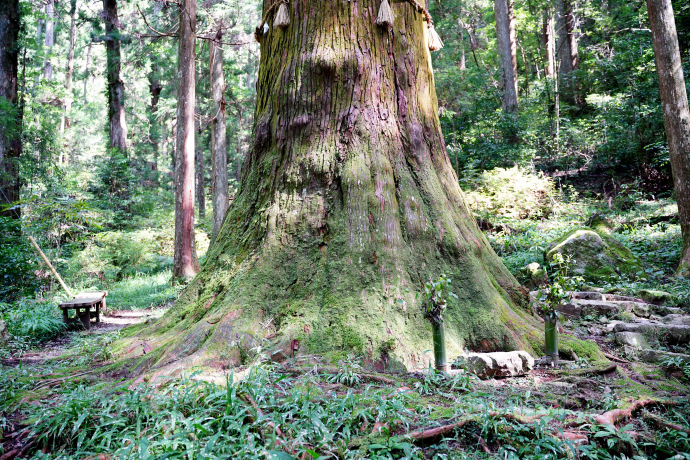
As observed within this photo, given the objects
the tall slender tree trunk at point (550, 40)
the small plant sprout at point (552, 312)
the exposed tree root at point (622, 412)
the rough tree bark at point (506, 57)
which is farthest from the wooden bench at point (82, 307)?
the tall slender tree trunk at point (550, 40)

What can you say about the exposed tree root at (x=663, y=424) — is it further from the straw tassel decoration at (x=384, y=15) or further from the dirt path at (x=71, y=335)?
the dirt path at (x=71, y=335)

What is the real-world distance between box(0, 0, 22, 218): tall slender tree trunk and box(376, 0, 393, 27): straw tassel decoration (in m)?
10.3

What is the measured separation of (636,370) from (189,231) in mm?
8993

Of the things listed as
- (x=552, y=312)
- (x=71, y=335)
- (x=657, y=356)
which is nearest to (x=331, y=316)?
(x=552, y=312)

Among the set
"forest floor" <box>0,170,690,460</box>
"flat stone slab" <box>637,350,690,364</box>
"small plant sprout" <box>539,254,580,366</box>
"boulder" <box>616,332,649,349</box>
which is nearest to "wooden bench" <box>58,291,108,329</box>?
"forest floor" <box>0,170,690,460</box>

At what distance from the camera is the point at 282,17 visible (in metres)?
4.15

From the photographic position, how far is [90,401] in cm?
246

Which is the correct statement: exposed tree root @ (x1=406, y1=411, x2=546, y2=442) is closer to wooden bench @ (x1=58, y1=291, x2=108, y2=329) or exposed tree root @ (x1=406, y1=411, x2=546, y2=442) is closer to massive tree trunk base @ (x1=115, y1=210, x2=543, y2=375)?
massive tree trunk base @ (x1=115, y1=210, x2=543, y2=375)

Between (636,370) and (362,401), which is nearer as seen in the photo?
(362,401)

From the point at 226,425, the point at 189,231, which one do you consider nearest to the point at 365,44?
the point at 226,425

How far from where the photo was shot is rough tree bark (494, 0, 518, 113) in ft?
50.4

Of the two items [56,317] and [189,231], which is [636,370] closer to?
[56,317]

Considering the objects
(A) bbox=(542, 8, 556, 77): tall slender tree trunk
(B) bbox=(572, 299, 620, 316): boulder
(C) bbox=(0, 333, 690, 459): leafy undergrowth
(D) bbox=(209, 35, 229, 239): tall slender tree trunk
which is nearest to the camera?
(C) bbox=(0, 333, 690, 459): leafy undergrowth

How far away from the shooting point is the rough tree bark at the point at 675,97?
7.33 metres
